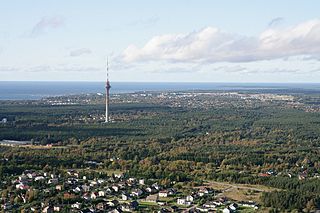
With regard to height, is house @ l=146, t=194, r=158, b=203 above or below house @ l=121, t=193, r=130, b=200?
below

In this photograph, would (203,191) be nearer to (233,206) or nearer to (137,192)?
(233,206)

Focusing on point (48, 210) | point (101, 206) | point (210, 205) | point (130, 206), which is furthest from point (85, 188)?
point (210, 205)

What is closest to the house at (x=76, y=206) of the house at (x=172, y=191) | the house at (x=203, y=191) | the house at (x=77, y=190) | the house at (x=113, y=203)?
the house at (x=113, y=203)

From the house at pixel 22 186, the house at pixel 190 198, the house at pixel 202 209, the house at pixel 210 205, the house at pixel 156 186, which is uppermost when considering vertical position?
the house at pixel 22 186

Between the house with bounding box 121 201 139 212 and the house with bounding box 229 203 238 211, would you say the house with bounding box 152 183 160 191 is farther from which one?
the house with bounding box 229 203 238 211

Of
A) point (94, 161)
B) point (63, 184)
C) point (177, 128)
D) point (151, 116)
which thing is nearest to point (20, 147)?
point (94, 161)

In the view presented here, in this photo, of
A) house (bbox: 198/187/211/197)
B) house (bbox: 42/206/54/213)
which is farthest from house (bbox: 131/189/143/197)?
house (bbox: 42/206/54/213)

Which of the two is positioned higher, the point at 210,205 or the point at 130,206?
the point at 130,206

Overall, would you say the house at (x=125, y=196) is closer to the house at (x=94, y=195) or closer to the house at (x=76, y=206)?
the house at (x=94, y=195)

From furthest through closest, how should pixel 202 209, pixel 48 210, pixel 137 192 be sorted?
pixel 137 192 < pixel 202 209 < pixel 48 210

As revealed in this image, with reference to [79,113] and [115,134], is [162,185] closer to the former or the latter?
[115,134]

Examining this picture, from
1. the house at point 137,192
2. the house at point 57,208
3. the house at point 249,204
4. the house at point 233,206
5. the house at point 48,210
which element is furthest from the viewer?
the house at point 137,192
